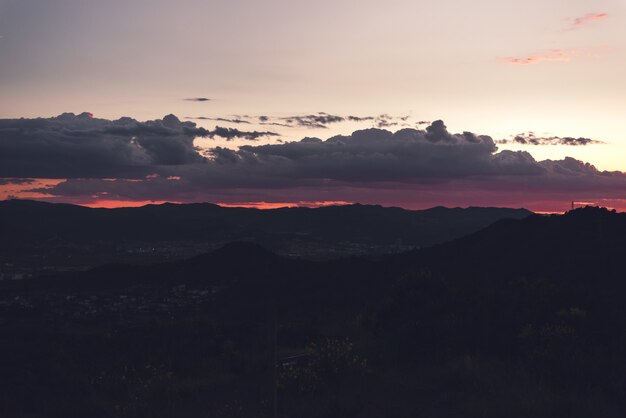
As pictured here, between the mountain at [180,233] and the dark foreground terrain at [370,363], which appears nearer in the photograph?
the dark foreground terrain at [370,363]

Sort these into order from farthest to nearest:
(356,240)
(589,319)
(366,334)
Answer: (356,240) → (366,334) → (589,319)

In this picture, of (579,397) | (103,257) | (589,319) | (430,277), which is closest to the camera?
(579,397)

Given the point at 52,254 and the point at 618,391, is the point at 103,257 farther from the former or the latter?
the point at 618,391

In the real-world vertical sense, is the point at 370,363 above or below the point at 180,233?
above

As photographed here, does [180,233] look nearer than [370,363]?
No

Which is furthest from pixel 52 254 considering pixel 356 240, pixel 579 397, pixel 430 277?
pixel 579 397

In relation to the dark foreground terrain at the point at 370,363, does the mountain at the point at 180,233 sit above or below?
below

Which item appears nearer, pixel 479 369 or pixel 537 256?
pixel 479 369

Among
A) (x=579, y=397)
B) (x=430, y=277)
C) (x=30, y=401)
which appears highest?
A: (x=430, y=277)

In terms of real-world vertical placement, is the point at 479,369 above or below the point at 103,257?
above

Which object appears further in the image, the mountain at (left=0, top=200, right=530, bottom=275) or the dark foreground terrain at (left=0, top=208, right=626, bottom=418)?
the mountain at (left=0, top=200, right=530, bottom=275)

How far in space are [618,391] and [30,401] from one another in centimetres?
1420

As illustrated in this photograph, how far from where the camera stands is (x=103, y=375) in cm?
1709

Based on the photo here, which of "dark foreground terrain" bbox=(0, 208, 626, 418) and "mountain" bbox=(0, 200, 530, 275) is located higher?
"dark foreground terrain" bbox=(0, 208, 626, 418)
